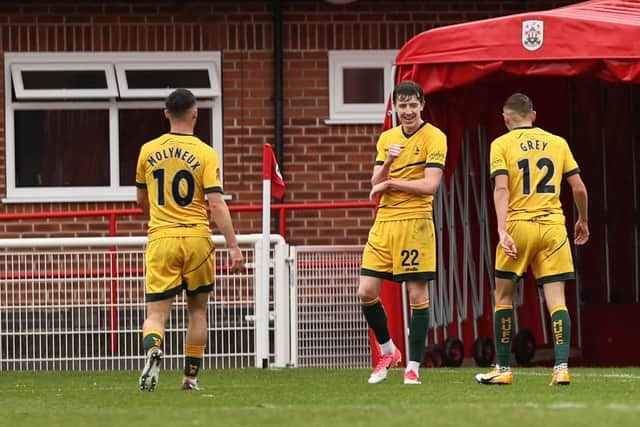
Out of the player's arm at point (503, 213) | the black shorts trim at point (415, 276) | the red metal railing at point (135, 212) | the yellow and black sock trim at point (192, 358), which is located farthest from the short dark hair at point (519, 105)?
the red metal railing at point (135, 212)

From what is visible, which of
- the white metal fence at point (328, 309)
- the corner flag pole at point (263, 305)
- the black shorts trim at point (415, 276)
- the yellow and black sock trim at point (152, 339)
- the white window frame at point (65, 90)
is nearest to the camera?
the yellow and black sock trim at point (152, 339)

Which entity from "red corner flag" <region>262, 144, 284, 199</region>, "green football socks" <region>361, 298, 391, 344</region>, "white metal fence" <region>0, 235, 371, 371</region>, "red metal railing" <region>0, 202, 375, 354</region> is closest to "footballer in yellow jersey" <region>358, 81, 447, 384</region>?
"green football socks" <region>361, 298, 391, 344</region>

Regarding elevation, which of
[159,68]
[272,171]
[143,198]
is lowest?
[143,198]

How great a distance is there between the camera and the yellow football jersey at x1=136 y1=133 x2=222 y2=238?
996 cm

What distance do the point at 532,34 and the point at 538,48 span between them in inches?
4.4

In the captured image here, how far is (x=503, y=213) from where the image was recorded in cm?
1009

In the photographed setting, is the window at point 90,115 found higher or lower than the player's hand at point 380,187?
higher

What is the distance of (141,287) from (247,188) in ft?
9.56

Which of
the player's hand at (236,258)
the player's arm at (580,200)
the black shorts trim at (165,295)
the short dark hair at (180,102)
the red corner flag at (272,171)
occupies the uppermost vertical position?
the short dark hair at (180,102)

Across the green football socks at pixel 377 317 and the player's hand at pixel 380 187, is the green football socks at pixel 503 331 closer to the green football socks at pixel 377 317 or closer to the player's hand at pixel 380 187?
the green football socks at pixel 377 317

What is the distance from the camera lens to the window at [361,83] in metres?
16.7

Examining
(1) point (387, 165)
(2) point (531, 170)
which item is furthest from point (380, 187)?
(2) point (531, 170)

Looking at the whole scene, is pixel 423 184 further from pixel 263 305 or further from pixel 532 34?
pixel 263 305

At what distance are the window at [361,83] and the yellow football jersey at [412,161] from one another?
6.09 m
